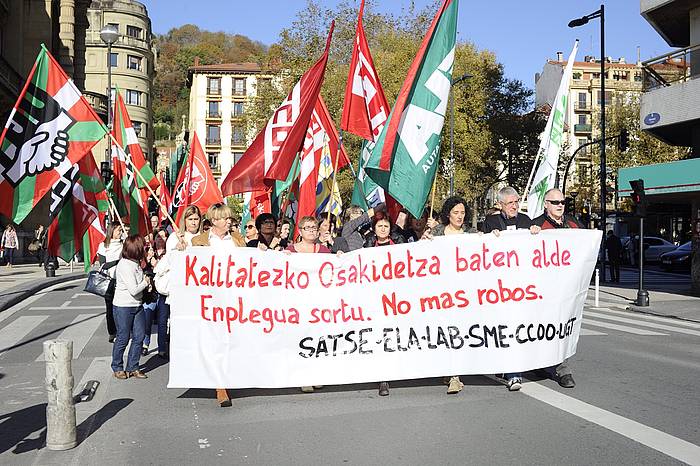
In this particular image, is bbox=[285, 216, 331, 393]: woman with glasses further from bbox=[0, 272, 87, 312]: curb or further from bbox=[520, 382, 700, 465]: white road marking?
bbox=[0, 272, 87, 312]: curb

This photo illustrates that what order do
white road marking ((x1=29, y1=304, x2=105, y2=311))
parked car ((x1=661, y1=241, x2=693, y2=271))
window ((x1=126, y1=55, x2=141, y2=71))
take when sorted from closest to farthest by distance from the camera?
white road marking ((x1=29, y1=304, x2=105, y2=311)) < parked car ((x1=661, y1=241, x2=693, y2=271)) < window ((x1=126, y1=55, x2=141, y2=71))

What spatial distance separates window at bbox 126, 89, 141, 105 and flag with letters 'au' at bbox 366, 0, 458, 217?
7095cm

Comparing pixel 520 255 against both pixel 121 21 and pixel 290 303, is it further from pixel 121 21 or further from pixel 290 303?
pixel 121 21

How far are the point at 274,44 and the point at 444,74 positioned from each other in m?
35.4

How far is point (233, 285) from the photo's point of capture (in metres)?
7.31

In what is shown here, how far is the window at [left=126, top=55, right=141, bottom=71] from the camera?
250ft

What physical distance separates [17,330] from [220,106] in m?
90.9

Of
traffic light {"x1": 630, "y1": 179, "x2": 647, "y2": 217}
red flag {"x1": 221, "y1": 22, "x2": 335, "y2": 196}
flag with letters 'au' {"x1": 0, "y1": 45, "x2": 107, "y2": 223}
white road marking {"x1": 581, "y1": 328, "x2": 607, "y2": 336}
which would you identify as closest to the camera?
flag with letters 'au' {"x1": 0, "y1": 45, "x2": 107, "y2": 223}

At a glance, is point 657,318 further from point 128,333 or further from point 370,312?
point 128,333

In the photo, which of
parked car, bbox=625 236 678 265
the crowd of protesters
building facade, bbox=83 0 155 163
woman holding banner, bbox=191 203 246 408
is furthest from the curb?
building facade, bbox=83 0 155 163

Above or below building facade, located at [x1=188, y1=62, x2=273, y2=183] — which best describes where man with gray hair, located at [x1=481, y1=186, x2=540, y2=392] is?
below

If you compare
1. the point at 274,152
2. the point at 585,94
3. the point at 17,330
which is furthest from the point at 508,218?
the point at 585,94

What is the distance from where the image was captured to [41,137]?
9430 mm

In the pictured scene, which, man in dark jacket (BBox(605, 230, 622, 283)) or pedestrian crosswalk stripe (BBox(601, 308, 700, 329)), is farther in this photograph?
man in dark jacket (BBox(605, 230, 622, 283))
